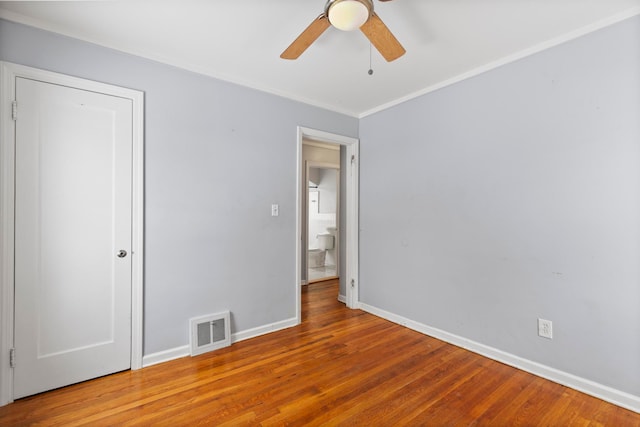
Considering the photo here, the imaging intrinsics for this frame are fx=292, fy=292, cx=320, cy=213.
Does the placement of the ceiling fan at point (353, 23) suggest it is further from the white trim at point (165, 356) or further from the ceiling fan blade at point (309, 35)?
the white trim at point (165, 356)

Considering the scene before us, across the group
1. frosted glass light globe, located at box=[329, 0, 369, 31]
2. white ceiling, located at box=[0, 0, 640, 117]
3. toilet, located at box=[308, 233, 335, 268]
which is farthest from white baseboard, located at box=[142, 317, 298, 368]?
toilet, located at box=[308, 233, 335, 268]

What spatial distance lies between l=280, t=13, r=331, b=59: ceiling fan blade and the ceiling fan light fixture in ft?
0.27

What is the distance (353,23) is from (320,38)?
2.42 ft

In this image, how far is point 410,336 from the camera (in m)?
2.94

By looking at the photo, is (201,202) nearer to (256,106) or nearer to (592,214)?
(256,106)

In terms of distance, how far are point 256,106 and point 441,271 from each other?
247 cm

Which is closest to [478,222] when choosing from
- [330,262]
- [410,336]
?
[410,336]

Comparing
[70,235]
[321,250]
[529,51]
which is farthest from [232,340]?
[321,250]

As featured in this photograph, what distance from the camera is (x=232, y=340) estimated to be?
110 inches

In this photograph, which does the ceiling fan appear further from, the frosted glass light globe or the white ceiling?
the white ceiling

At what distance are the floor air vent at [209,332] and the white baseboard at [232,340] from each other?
0.31 ft

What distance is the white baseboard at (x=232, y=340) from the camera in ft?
7.80

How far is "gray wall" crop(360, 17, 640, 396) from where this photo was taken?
74.8 inches

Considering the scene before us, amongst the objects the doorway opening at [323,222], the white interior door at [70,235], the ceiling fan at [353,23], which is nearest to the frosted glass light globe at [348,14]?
the ceiling fan at [353,23]
